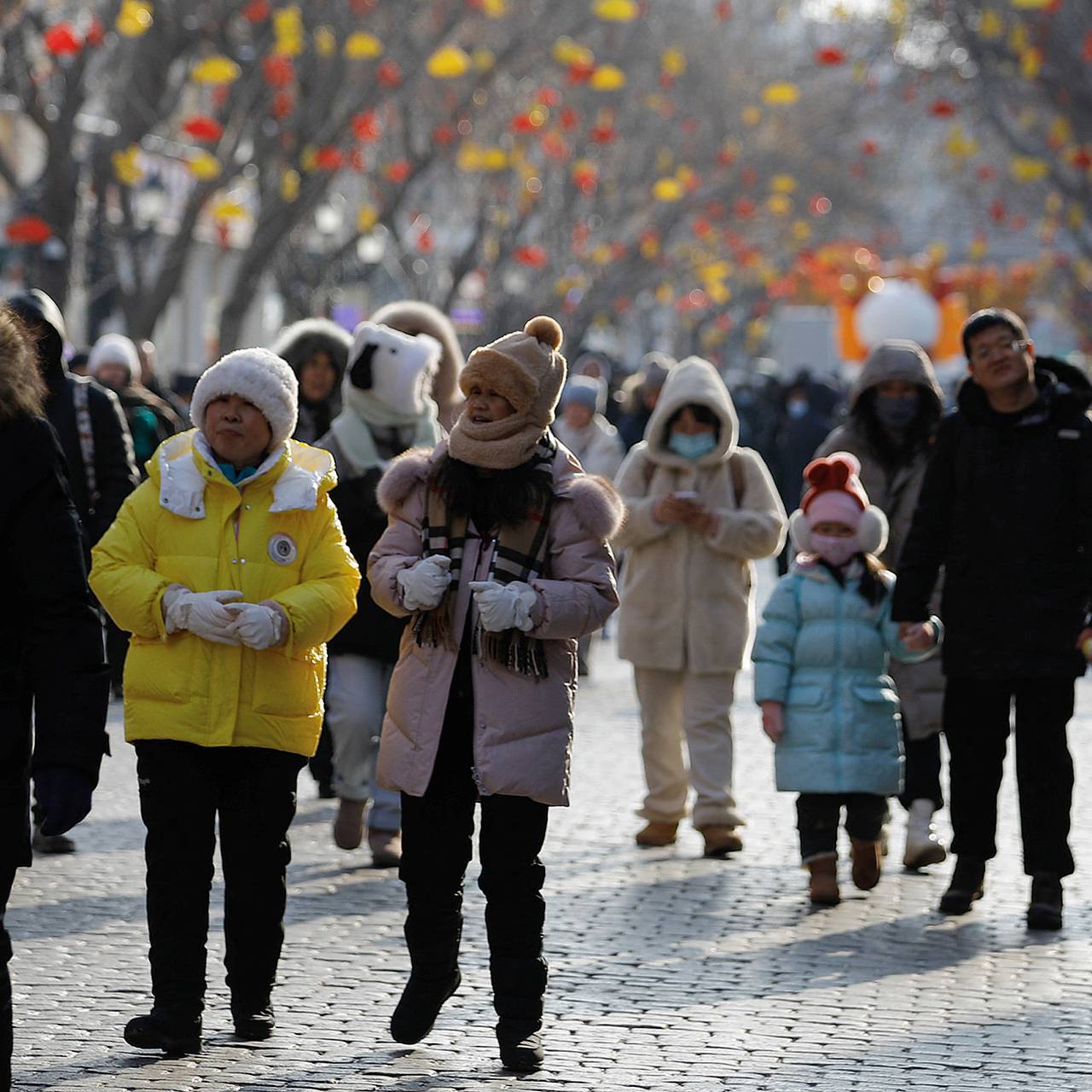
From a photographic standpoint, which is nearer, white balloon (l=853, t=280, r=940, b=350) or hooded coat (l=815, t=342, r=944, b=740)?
hooded coat (l=815, t=342, r=944, b=740)

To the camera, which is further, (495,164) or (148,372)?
(495,164)

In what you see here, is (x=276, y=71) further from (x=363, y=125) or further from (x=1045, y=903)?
(x=1045, y=903)

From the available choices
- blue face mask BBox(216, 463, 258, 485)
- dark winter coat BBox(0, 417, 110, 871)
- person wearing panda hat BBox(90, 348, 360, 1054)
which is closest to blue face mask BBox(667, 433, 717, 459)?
person wearing panda hat BBox(90, 348, 360, 1054)

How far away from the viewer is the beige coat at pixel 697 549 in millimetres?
9648

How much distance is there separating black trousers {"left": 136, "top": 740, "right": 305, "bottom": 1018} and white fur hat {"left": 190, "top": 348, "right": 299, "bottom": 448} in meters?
0.78

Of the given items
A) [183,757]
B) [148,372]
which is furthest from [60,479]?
[148,372]

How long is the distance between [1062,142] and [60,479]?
2600cm

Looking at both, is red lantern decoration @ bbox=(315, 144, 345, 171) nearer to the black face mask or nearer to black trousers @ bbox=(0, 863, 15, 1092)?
the black face mask

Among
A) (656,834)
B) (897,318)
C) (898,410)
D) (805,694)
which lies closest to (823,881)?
(805,694)

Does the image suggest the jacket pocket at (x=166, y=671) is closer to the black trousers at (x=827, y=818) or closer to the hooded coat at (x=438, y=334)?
the black trousers at (x=827, y=818)

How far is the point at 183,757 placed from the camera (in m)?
6.18

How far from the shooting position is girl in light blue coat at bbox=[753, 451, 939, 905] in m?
8.46

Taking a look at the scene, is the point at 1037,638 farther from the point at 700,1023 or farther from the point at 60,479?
the point at 60,479

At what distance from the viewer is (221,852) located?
6207 millimetres
